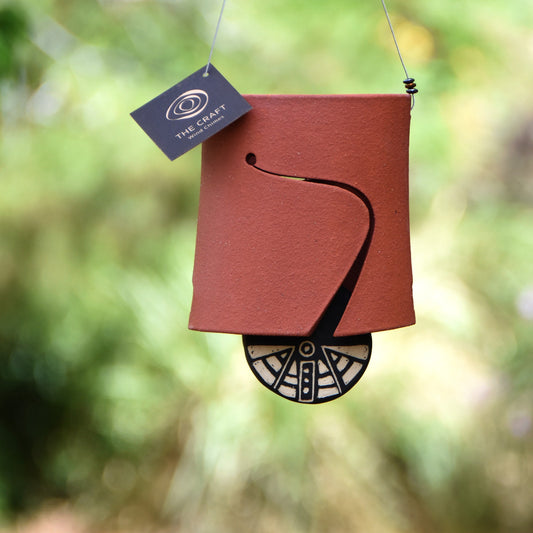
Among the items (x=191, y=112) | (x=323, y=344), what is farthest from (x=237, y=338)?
(x=191, y=112)

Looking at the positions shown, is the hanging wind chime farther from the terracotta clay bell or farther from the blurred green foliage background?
the blurred green foliage background

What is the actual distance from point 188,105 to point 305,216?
0.73 feet

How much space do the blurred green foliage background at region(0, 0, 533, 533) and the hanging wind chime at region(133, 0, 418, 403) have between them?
5.09 feet

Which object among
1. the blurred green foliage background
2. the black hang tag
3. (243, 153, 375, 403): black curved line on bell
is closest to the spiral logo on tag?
the black hang tag

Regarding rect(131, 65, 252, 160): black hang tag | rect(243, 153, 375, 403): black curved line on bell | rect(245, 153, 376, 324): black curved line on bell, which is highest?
rect(131, 65, 252, 160): black hang tag

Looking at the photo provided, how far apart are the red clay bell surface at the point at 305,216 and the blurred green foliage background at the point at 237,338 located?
158 cm

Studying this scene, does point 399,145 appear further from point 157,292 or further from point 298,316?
point 157,292

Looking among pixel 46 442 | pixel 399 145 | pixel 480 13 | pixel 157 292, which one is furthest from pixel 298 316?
pixel 46 442

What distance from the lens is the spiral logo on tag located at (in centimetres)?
100

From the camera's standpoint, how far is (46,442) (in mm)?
3381

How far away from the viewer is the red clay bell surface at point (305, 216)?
0.99 metres

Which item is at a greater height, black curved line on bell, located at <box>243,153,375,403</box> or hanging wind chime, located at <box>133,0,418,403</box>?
hanging wind chime, located at <box>133,0,418,403</box>

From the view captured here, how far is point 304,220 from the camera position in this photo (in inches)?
39.3

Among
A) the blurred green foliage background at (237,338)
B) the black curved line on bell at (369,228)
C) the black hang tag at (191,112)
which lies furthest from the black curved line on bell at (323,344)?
the blurred green foliage background at (237,338)
